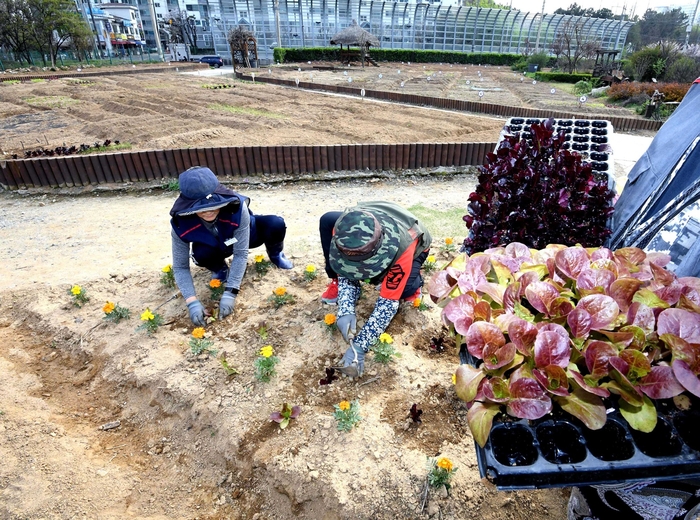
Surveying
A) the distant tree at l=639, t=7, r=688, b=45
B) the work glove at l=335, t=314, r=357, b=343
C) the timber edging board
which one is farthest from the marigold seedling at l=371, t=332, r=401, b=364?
the distant tree at l=639, t=7, r=688, b=45

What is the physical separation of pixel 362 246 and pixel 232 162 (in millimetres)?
5526

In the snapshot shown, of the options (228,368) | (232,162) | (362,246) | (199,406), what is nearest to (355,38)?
(232,162)

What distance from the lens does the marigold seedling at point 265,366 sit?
2670 mm

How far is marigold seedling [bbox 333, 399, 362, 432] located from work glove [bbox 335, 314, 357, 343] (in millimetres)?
546

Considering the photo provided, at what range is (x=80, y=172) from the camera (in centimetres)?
681

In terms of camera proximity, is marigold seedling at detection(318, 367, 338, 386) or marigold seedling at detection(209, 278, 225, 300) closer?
marigold seedling at detection(318, 367, 338, 386)

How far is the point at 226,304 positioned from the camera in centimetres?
331

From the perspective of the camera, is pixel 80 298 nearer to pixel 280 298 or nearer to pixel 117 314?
pixel 117 314

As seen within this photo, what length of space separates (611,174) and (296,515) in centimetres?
263

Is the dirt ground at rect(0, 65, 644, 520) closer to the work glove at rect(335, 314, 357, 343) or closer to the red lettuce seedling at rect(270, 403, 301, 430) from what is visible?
the red lettuce seedling at rect(270, 403, 301, 430)

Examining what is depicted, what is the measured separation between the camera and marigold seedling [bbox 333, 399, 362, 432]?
7.61ft

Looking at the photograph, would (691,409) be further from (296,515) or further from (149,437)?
(149,437)

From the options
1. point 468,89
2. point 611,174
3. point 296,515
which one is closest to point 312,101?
point 468,89

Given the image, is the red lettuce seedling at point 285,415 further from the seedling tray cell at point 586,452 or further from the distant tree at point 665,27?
the distant tree at point 665,27
